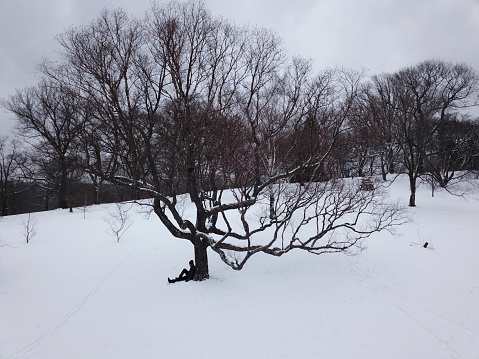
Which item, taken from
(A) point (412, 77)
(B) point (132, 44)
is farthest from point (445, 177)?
(B) point (132, 44)

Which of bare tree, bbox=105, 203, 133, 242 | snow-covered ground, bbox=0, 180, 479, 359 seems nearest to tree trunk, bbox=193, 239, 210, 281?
snow-covered ground, bbox=0, 180, 479, 359

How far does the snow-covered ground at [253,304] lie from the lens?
6.12m

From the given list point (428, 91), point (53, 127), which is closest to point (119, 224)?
point (53, 127)

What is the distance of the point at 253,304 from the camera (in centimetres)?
808

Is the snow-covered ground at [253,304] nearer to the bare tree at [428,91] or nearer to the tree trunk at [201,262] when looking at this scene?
the tree trunk at [201,262]

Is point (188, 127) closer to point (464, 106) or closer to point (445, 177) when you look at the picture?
point (445, 177)

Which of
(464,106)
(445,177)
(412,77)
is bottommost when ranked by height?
(445,177)

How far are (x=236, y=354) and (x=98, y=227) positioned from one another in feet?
54.1

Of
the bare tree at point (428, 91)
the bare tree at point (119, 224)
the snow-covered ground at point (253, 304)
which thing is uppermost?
the bare tree at point (428, 91)

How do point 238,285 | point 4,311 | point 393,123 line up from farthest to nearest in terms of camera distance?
point 393,123, point 238,285, point 4,311

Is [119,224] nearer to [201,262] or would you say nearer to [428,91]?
[201,262]

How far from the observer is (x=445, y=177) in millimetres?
23234

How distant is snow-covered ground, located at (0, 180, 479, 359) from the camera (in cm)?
612

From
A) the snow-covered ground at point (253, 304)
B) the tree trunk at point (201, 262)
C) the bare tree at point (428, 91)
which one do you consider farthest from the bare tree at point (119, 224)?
the bare tree at point (428, 91)
